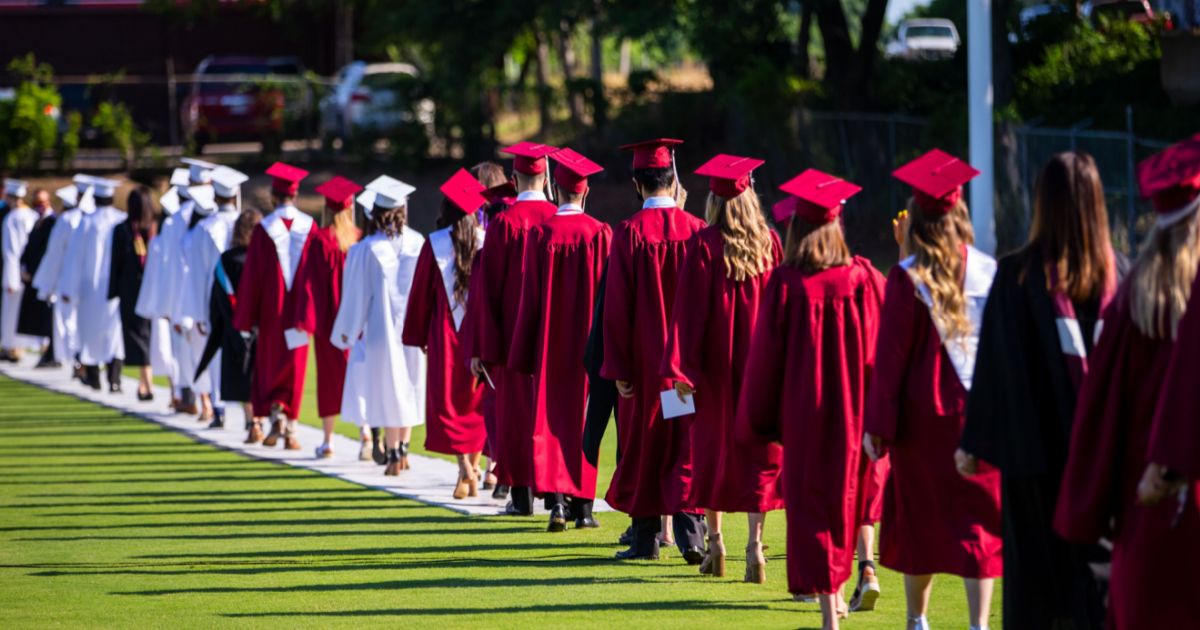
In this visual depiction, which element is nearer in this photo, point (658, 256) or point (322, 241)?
point (658, 256)

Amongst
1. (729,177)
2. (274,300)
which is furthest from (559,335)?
(274,300)

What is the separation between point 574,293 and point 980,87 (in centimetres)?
959

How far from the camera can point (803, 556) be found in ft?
17.5

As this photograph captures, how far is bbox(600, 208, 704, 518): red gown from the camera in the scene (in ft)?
22.3

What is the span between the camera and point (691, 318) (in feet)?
20.5

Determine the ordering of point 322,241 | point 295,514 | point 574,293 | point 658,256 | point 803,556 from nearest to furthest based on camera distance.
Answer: point 803,556
point 658,256
point 574,293
point 295,514
point 322,241

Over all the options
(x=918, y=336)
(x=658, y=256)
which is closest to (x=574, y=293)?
(x=658, y=256)

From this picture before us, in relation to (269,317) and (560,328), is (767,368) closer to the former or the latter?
(560,328)

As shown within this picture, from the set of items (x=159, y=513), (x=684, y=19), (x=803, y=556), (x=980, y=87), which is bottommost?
(x=159, y=513)

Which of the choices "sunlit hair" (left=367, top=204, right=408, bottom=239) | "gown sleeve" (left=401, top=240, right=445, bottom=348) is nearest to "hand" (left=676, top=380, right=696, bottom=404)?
"gown sleeve" (left=401, top=240, right=445, bottom=348)

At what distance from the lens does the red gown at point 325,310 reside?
10477 mm

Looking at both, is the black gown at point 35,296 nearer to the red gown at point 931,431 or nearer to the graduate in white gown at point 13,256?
the graduate in white gown at point 13,256

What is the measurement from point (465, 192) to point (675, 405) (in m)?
2.75

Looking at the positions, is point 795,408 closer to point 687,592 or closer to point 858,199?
point 687,592
